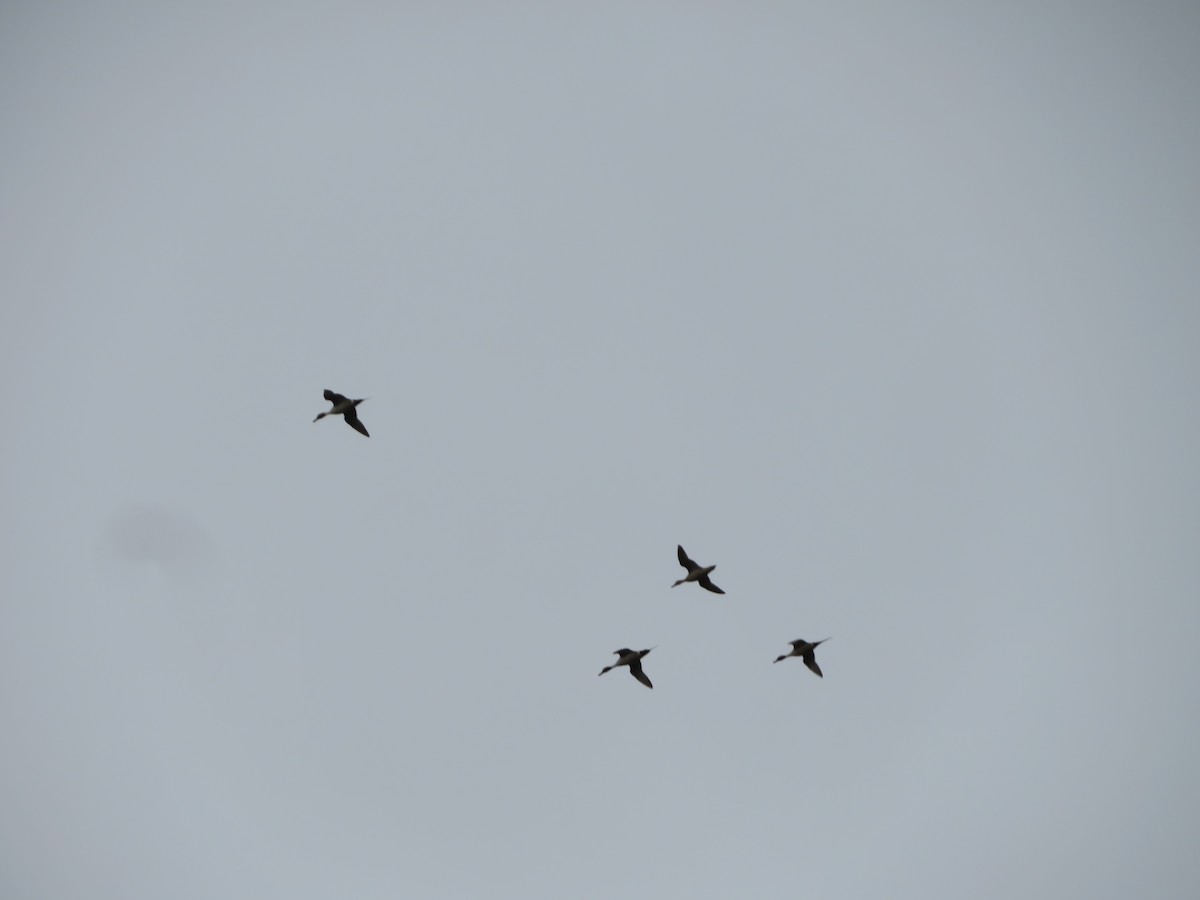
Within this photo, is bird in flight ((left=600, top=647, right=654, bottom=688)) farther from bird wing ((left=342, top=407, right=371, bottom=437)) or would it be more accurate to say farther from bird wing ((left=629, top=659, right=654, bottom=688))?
bird wing ((left=342, top=407, right=371, bottom=437))

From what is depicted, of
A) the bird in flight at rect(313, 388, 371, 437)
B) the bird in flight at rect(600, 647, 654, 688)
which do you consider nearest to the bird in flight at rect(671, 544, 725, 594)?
the bird in flight at rect(600, 647, 654, 688)

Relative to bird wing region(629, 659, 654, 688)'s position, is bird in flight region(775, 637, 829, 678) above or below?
above

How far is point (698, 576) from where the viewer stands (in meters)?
73.6

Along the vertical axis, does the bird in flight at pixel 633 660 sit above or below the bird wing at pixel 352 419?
below

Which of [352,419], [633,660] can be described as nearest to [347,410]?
[352,419]

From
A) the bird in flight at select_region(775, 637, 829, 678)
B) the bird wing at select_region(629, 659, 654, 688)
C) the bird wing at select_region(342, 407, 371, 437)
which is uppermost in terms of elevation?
the bird wing at select_region(342, 407, 371, 437)

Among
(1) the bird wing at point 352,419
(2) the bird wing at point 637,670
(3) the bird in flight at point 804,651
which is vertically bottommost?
(2) the bird wing at point 637,670

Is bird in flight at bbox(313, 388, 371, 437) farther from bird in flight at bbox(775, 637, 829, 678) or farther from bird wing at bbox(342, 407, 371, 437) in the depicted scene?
bird in flight at bbox(775, 637, 829, 678)

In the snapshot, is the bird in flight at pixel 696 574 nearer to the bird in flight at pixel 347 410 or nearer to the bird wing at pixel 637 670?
the bird wing at pixel 637 670

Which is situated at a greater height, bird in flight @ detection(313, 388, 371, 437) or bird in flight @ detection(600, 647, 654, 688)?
bird in flight @ detection(313, 388, 371, 437)

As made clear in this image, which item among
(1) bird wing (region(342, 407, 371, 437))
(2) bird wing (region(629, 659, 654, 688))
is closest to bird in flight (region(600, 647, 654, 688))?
(2) bird wing (region(629, 659, 654, 688))

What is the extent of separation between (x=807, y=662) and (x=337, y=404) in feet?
100.0

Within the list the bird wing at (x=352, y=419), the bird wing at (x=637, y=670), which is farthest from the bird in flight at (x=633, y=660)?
the bird wing at (x=352, y=419)

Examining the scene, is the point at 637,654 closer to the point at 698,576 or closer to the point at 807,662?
the point at 698,576
